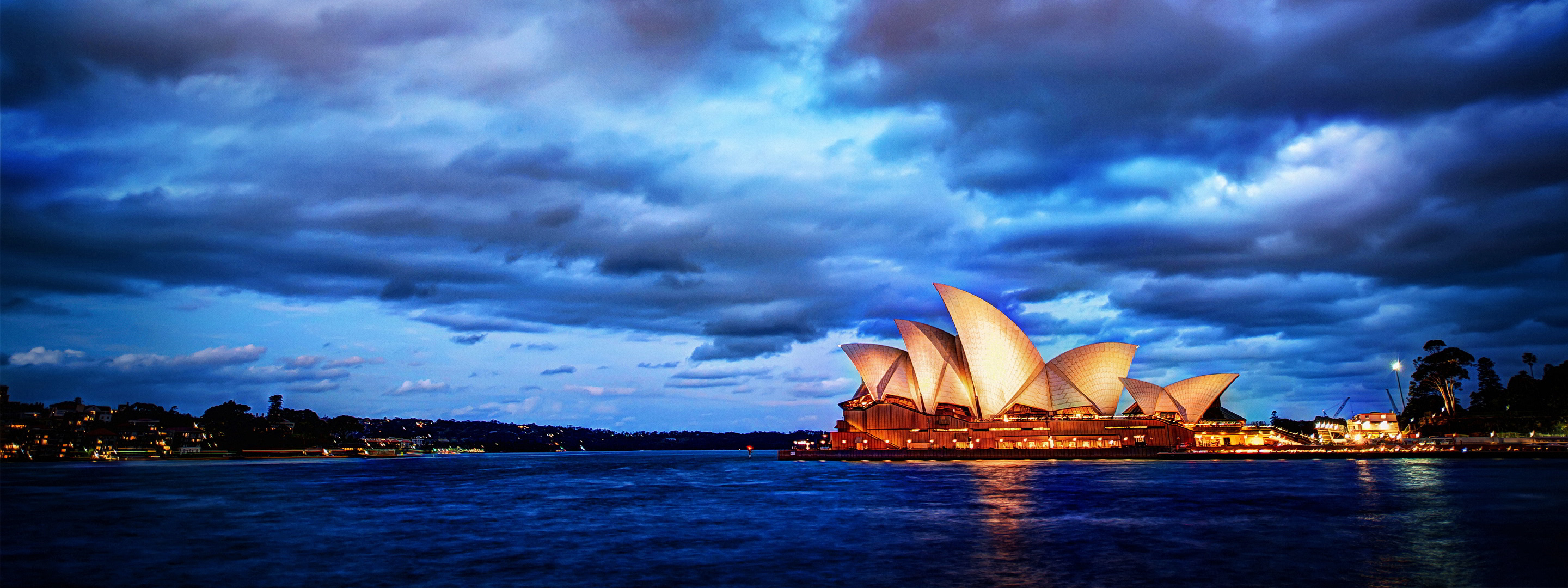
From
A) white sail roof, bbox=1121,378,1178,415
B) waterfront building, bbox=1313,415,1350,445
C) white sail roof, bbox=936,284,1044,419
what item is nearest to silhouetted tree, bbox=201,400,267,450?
white sail roof, bbox=936,284,1044,419

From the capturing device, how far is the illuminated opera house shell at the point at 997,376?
92812mm

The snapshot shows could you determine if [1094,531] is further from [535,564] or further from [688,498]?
[688,498]

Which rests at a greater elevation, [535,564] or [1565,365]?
[1565,365]

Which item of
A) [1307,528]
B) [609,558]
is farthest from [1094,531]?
[609,558]

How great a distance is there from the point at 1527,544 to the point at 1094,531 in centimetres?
1273

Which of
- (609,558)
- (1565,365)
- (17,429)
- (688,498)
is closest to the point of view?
(609,558)

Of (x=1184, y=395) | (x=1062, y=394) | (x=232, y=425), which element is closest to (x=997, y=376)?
(x=1062, y=394)

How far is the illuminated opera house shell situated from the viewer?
92.8 m

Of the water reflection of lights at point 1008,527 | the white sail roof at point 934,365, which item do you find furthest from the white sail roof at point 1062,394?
the water reflection of lights at point 1008,527

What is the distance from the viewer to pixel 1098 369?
98.6 metres

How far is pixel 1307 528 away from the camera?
31.1 meters

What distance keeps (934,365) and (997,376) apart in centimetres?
699

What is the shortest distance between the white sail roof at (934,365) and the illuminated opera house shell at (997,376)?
9 centimetres

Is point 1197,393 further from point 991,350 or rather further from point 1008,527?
point 1008,527
